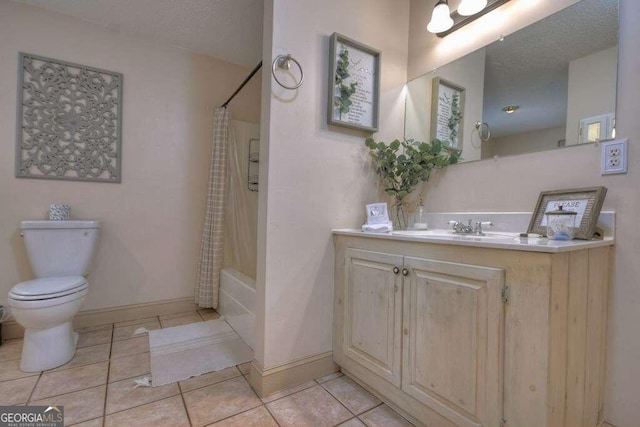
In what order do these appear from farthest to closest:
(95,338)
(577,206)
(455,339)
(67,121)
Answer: (67,121) → (95,338) → (577,206) → (455,339)

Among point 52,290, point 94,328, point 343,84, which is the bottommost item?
point 94,328

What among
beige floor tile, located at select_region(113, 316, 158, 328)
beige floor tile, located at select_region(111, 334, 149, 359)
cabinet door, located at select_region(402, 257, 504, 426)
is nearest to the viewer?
cabinet door, located at select_region(402, 257, 504, 426)

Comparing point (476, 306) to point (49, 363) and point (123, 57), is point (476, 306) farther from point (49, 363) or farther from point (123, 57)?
point (123, 57)

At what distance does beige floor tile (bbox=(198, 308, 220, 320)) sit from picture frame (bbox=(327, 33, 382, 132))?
184cm

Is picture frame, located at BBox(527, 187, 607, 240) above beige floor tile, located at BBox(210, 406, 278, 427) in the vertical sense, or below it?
above

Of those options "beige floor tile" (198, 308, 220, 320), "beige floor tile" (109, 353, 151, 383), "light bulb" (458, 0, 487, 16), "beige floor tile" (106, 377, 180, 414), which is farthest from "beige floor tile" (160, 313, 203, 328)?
"light bulb" (458, 0, 487, 16)

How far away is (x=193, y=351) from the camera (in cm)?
180

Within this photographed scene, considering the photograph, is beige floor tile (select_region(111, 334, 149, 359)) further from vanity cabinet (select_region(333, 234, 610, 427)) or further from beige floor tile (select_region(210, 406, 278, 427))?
vanity cabinet (select_region(333, 234, 610, 427))

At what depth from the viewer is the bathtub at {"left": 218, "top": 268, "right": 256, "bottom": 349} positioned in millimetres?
1837

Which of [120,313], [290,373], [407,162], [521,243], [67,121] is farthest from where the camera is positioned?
[120,313]

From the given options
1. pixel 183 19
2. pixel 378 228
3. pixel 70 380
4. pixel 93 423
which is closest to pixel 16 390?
pixel 70 380

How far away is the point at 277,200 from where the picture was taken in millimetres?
1402

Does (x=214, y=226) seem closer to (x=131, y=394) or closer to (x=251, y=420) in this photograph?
(x=131, y=394)

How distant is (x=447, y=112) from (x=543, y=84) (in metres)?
0.47
